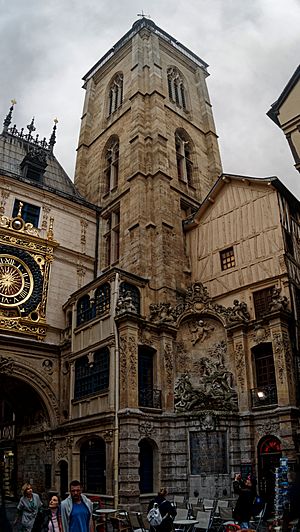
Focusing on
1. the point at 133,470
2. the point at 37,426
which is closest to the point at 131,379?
the point at 133,470

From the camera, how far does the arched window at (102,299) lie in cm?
2181

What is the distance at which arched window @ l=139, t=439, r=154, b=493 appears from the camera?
18.4 meters

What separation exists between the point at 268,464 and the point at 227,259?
33.1ft

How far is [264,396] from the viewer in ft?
61.4

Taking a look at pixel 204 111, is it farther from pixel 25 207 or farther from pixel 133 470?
pixel 133 470

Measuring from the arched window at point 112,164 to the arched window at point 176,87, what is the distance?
19.7 ft

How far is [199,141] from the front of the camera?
3500cm

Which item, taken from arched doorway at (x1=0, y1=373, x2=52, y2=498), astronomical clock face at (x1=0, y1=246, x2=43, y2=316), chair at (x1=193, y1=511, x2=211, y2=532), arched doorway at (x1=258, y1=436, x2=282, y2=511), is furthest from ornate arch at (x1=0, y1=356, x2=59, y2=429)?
chair at (x1=193, y1=511, x2=211, y2=532)

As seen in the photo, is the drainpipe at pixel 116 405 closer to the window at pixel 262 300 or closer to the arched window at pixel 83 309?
the arched window at pixel 83 309

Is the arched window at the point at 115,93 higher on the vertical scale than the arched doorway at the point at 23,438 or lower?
higher

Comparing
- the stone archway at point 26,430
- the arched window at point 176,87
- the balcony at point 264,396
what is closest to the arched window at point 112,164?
the arched window at point 176,87

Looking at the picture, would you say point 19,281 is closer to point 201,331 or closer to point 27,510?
point 201,331

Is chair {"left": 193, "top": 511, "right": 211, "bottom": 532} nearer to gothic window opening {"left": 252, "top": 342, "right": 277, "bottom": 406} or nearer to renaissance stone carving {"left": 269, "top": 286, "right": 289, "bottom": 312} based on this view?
gothic window opening {"left": 252, "top": 342, "right": 277, "bottom": 406}

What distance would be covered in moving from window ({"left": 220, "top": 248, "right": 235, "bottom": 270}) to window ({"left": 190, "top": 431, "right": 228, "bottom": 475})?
27.8ft
